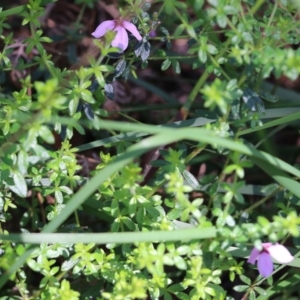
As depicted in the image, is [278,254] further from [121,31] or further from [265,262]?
[121,31]

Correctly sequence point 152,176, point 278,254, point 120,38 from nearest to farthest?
point 278,254
point 120,38
point 152,176

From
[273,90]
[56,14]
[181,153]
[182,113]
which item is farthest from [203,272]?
[56,14]

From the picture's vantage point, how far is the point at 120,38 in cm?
114

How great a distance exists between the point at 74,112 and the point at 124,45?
17cm

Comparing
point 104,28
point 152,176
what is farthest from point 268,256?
point 104,28

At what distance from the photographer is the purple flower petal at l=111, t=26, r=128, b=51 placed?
1.13 metres

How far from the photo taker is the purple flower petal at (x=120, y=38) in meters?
1.13

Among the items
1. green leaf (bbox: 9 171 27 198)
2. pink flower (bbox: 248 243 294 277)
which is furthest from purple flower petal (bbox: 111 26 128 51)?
pink flower (bbox: 248 243 294 277)

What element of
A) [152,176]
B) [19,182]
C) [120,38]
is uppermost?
[120,38]

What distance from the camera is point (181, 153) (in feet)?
3.73

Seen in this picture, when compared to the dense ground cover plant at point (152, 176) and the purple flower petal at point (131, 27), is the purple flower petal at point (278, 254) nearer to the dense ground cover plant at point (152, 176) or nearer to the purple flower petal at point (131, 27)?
the dense ground cover plant at point (152, 176)

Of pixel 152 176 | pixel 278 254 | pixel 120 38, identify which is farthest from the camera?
pixel 152 176

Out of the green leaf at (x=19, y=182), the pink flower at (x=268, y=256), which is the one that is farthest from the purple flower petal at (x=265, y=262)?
the green leaf at (x=19, y=182)

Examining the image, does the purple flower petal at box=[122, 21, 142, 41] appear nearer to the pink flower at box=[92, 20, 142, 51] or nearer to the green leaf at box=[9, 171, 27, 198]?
the pink flower at box=[92, 20, 142, 51]
